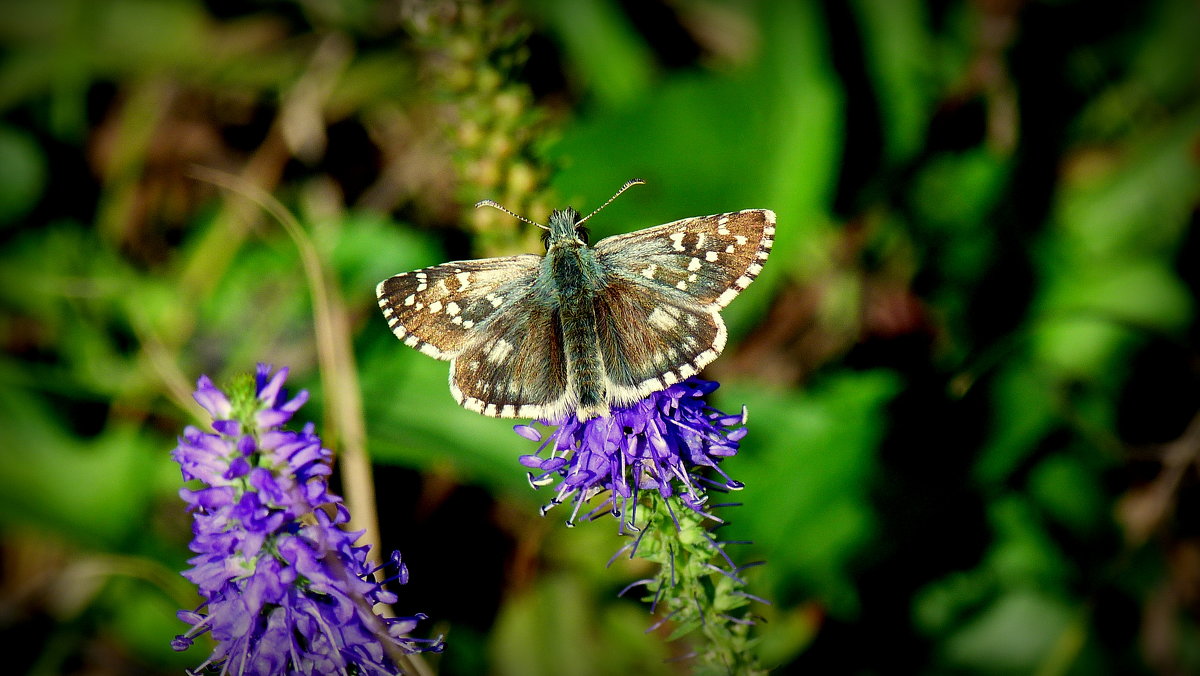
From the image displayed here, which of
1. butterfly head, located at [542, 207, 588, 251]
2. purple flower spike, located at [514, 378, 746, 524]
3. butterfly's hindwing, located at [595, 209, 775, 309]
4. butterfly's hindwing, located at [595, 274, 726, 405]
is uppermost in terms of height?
butterfly head, located at [542, 207, 588, 251]

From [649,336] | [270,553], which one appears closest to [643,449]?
[649,336]

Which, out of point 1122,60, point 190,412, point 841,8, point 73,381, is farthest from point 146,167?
point 1122,60

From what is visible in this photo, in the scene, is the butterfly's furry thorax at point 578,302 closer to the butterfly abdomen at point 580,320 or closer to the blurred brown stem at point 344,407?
the butterfly abdomen at point 580,320

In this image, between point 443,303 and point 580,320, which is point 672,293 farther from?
point 443,303

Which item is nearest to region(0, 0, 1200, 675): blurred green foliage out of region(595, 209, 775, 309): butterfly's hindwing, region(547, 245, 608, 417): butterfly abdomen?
region(547, 245, 608, 417): butterfly abdomen

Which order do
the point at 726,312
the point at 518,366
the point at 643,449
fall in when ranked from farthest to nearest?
1. the point at 726,312
2. the point at 518,366
3. the point at 643,449

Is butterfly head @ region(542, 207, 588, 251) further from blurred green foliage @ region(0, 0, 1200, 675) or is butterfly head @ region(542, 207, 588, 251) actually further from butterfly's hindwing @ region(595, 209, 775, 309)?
blurred green foliage @ region(0, 0, 1200, 675)

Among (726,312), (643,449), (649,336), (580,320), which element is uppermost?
(726,312)

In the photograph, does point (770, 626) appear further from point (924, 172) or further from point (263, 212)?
point (263, 212)
